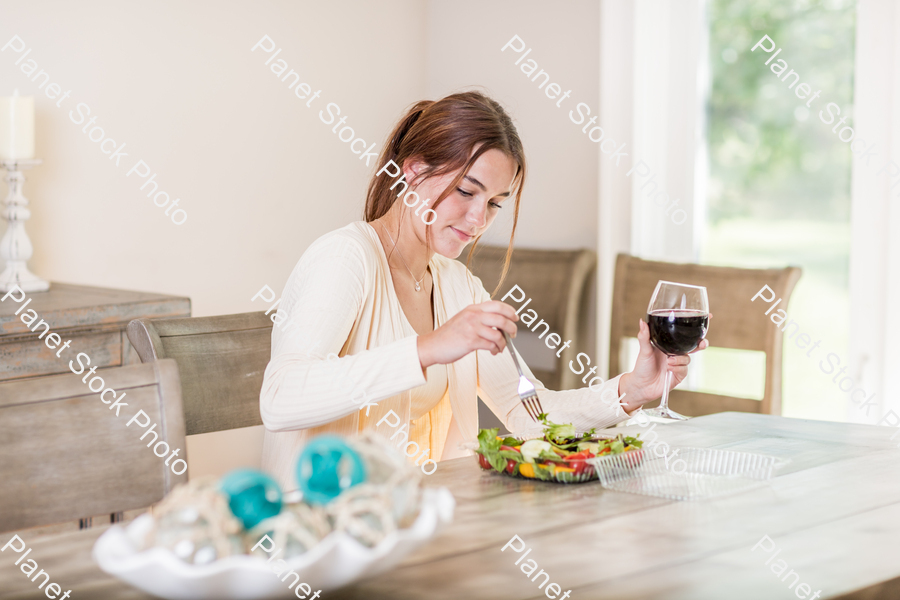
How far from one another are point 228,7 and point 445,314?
171 cm

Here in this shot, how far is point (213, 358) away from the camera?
4.96 feet

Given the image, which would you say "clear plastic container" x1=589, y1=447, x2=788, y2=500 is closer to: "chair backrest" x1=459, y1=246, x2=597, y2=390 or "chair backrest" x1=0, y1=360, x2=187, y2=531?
"chair backrest" x1=0, y1=360, x2=187, y2=531

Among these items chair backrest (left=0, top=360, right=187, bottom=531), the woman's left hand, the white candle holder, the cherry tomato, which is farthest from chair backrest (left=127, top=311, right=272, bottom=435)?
the white candle holder

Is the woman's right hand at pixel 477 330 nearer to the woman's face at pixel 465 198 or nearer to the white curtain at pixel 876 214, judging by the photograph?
the woman's face at pixel 465 198

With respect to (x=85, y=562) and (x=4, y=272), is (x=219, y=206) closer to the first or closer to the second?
(x=4, y=272)

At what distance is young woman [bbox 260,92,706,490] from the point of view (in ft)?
4.13

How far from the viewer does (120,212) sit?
2.71m

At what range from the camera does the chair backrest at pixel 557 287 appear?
2875 millimetres

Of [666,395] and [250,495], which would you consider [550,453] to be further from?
[250,495]

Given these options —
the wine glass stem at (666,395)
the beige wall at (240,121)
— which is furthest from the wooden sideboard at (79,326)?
the wine glass stem at (666,395)

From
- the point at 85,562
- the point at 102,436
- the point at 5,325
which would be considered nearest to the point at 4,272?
the point at 5,325

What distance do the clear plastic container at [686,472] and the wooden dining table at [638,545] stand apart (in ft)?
0.06

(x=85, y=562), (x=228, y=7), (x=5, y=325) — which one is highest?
(x=228, y=7)

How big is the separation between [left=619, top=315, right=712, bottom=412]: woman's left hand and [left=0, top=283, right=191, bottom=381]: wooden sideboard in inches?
40.9
